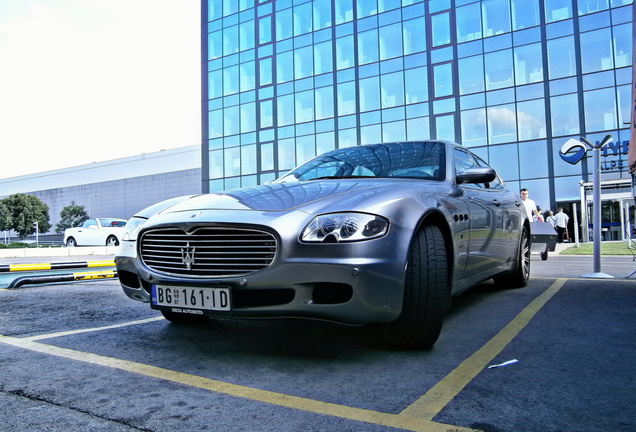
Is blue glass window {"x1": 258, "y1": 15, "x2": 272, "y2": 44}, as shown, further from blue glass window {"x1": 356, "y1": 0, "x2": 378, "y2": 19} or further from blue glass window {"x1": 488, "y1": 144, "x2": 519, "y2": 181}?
blue glass window {"x1": 488, "y1": 144, "x2": 519, "y2": 181}

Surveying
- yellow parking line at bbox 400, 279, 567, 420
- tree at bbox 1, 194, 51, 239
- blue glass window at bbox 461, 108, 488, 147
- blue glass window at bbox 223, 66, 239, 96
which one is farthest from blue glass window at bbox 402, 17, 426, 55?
tree at bbox 1, 194, 51, 239

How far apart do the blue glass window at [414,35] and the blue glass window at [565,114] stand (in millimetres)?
7265

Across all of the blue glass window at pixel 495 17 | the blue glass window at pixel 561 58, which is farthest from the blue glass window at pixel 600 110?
the blue glass window at pixel 495 17

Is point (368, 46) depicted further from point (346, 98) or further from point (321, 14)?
point (321, 14)

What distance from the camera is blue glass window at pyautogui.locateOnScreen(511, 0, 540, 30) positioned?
77.7ft

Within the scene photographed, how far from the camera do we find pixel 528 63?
23.8 meters

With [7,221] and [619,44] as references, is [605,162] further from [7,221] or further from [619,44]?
[7,221]

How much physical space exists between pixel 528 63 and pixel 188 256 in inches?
976

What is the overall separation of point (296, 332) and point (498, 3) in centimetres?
2537

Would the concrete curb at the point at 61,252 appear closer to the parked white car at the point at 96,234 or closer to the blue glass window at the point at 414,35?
the parked white car at the point at 96,234

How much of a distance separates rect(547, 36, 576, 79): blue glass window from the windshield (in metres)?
22.5

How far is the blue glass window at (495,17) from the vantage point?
24.2m

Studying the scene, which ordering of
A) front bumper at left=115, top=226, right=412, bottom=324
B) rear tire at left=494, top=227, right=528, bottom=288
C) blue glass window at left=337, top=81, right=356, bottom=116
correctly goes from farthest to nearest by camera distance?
blue glass window at left=337, top=81, right=356, bottom=116
rear tire at left=494, top=227, right=528, bottom=288
front bumper at left=115, top=226, right=412, bottom=324

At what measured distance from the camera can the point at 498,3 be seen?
24344 millimetres
